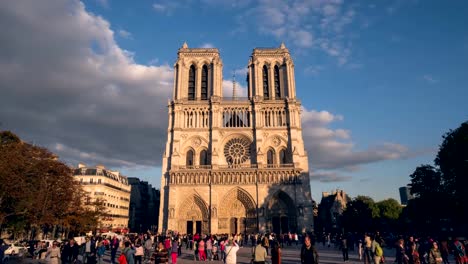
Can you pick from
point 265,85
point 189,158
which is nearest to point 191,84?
point 265,85

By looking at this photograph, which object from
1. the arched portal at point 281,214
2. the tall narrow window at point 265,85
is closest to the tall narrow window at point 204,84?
the tall narrow window at point 265,85

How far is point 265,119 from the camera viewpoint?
45.1m

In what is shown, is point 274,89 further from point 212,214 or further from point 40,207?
point 40,207

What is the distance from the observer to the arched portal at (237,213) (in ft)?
132

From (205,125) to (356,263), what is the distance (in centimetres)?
3101

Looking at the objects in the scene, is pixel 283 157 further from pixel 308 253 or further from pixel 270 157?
pixel 308 253

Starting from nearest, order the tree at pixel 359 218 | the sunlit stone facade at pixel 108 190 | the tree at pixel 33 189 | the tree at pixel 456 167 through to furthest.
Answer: the tree at pixel 33 189 < the tree at pixel 456 167 < the tree at pixel 359 218 < the sunlit stone facade at pixel 108 190

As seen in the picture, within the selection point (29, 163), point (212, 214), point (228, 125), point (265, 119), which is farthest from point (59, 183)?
point (265, 119)

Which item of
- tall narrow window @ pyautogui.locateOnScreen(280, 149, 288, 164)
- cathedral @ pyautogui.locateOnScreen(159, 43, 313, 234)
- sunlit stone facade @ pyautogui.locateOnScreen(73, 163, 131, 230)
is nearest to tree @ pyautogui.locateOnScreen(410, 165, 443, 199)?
cathedral @ pyautogui.locateOnScreen(159, 43, 313, 234)

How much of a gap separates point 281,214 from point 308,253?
113 feet

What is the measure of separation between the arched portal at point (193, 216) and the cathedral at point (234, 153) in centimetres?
12

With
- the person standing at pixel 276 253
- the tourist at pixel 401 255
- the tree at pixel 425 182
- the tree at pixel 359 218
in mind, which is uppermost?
the tree at pixel 425 182

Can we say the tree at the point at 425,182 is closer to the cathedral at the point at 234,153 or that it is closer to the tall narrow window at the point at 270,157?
the cathedral at the point at 234,153

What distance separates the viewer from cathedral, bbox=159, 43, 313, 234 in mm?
40312
